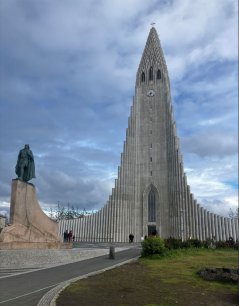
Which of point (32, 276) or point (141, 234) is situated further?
point (141, 234)

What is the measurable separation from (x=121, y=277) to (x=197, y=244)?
55.0 ft

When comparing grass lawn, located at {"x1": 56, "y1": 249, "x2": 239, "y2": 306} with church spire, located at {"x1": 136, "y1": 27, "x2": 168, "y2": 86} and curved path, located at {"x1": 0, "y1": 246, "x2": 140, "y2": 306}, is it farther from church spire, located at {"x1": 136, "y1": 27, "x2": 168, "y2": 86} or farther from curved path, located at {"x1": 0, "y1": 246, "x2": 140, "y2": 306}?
church spire, located at {"x1": 136, "y1": 27, "x2": 168, "y2": 86}

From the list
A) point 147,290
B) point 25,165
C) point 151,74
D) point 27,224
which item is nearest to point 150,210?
point 151,74

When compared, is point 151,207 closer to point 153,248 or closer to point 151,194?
point 151,194

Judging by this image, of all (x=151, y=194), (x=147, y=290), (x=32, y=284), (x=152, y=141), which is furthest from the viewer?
(x=152, y=141)

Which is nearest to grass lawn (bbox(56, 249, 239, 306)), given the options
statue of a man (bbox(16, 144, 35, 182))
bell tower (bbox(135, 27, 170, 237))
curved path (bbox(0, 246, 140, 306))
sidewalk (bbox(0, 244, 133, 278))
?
curved path (bbox(0, 246, 140, 306))

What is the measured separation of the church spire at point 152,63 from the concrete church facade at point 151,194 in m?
1.74

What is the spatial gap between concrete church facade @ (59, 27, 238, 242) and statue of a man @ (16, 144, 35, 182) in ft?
87.1

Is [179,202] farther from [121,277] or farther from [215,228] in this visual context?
[121,277]

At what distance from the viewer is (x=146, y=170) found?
Answer: 4744cm

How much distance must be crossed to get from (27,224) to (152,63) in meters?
41.2

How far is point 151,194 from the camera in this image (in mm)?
46719

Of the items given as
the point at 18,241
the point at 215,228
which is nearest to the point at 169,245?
the point at 18,241

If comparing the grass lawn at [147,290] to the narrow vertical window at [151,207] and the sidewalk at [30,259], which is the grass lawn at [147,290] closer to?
the sidewalk at [30,259]
